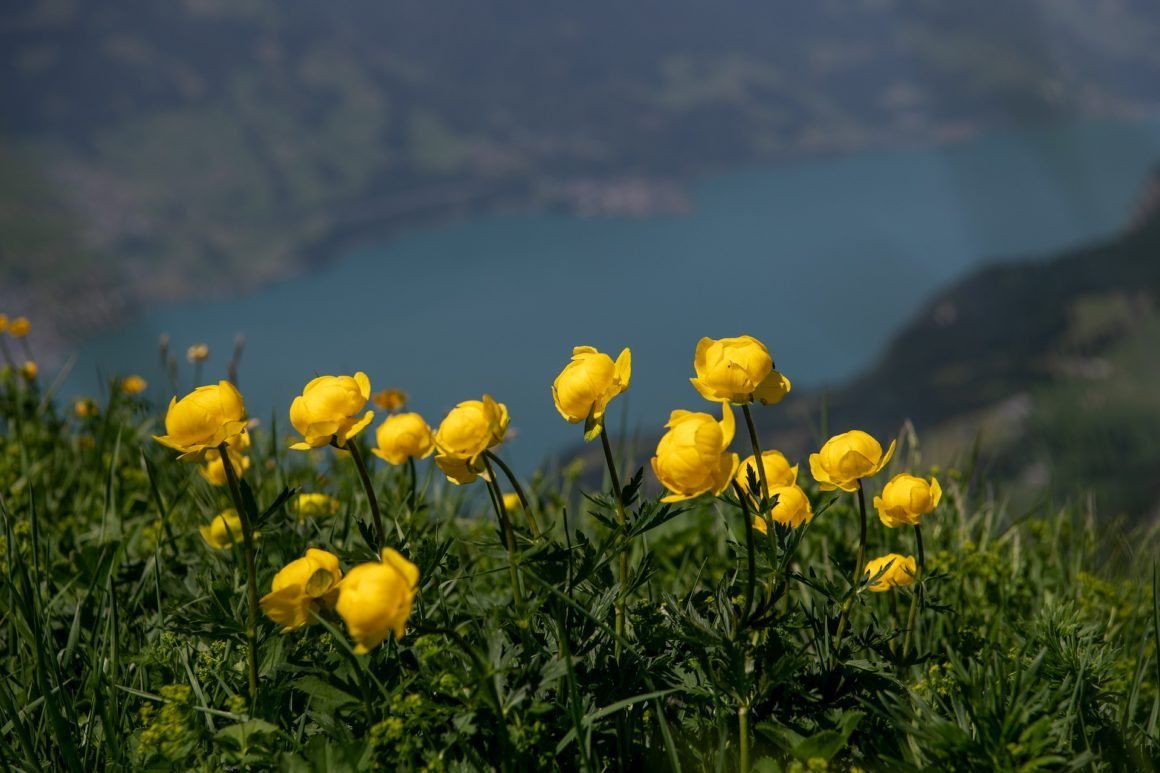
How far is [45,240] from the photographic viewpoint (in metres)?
135

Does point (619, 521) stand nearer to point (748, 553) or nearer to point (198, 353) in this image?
point (748, 553)

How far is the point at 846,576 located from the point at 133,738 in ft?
3.83

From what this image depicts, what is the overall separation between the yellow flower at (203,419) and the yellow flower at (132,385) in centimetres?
194

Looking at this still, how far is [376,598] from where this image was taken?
3.02ft

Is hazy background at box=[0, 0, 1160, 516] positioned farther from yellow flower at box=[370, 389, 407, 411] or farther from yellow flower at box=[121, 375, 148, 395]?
yellow flower at box=[121, 375, 148, 395]

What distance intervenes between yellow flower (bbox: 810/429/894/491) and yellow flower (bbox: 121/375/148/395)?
2497mm

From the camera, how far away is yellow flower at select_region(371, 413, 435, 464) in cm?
115

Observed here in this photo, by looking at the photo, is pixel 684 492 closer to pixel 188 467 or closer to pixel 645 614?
pixel 645 614

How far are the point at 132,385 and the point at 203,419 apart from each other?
2.10 meters

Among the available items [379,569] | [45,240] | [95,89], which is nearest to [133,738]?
[379,569]

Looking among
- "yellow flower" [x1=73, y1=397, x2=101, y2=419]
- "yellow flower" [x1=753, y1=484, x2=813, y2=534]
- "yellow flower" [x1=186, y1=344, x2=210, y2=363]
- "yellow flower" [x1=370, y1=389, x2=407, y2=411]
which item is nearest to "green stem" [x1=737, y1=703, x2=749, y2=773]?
"yellow flower" [x1=753, y1=484, x2=813, y2=534]

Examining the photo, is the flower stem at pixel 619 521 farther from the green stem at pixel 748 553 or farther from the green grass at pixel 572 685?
the green stem at pixel 748 553

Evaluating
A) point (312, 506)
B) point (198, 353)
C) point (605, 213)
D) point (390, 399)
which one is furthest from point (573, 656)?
point (605, 213)

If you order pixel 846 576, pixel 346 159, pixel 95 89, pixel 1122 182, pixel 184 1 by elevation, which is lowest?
pixel 846 576
